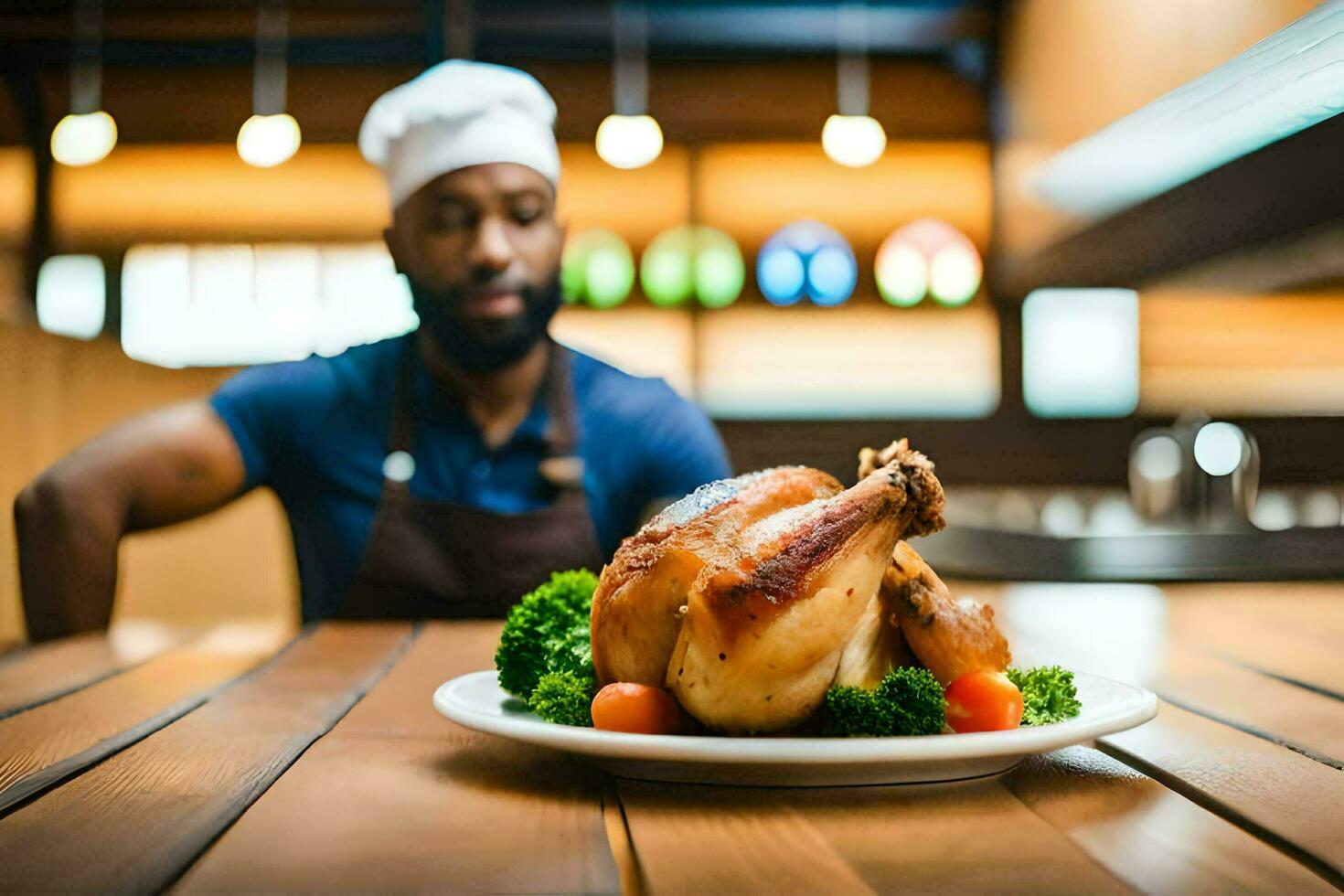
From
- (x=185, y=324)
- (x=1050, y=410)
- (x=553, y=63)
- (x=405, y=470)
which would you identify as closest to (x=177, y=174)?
(x=185, y=324)

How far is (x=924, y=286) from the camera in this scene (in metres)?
4.19

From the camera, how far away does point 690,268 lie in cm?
410

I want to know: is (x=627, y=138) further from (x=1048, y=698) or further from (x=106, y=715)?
(x=1048, y=698)

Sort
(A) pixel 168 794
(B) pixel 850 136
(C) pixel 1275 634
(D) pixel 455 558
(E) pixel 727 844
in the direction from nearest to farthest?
(E) pixel 727 844
(A) pixel 168 794
(C) pixel 1275 634
(D) pixel 455 558
(B) pixel 850 136

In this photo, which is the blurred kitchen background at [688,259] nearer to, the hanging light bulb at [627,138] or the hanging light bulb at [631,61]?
the hanging light bulb at [631,61]

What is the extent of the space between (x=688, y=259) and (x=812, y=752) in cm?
358

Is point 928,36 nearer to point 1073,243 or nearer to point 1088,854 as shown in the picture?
point 1073,243

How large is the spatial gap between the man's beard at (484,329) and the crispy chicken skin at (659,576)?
89.0 inches

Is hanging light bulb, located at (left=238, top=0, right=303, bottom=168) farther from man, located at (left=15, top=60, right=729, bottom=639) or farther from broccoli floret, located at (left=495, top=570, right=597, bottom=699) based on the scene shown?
broccoli floret, located at (left=495, top=570, right=597, bottom=699)

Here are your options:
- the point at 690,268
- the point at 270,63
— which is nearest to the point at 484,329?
the point at 690,268

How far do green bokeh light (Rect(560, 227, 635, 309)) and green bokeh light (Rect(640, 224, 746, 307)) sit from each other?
0.08 meters

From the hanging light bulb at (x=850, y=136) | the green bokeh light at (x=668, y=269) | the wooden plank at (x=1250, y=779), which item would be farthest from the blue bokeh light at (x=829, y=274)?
the wooden plank at (x=1250, y=779)

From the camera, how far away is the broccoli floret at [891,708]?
2.10 ft

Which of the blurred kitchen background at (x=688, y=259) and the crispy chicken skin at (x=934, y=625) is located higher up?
the blurred kitchen background at (x=688, y=259)
